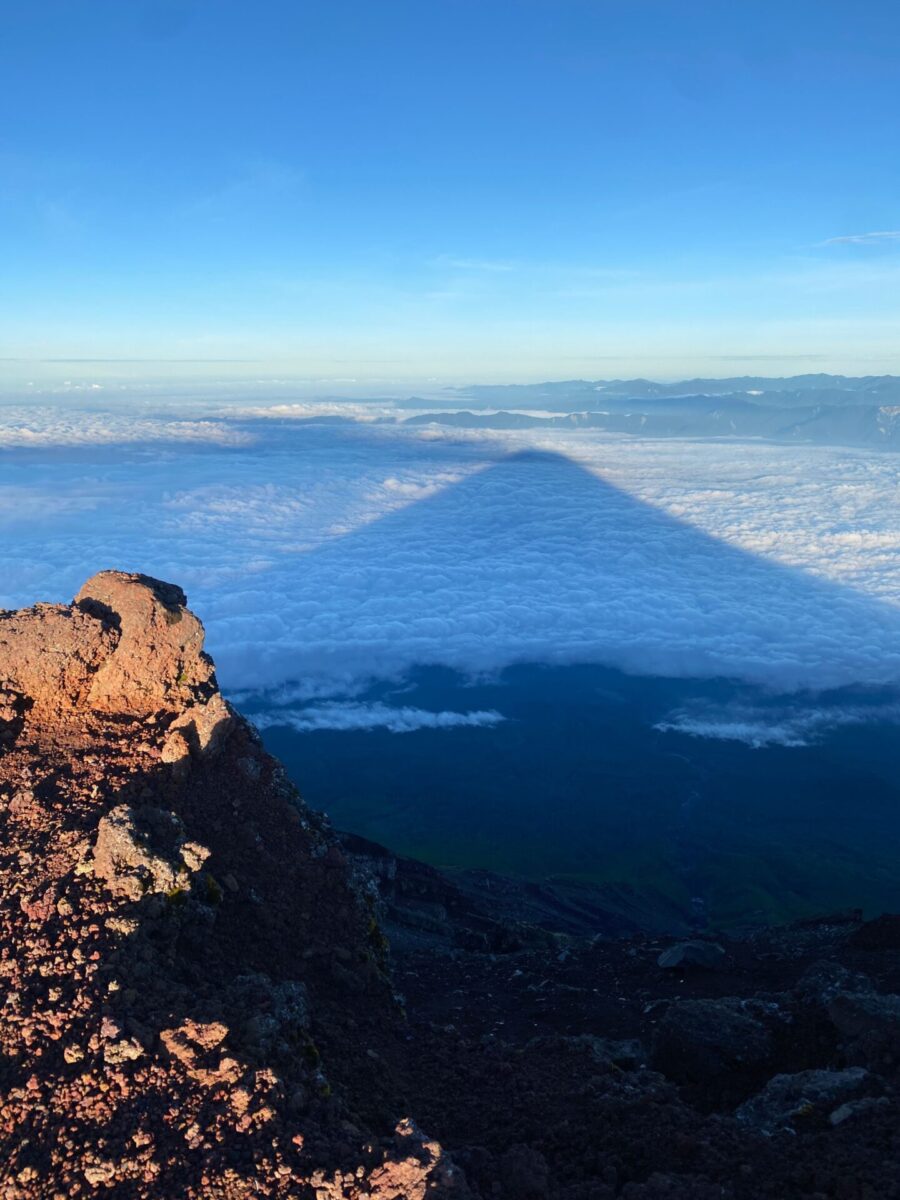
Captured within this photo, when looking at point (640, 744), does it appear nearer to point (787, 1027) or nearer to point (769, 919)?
point (769, 919)

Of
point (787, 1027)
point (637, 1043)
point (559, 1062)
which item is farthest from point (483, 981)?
point (559, 1062)

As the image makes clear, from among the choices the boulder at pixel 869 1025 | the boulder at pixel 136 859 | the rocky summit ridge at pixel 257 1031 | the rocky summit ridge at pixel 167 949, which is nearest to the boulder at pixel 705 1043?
the rocky summit ridge at pixel 257 1031

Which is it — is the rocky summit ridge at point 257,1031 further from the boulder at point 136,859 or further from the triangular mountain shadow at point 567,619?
the triangular mountain shadow at point 567,619

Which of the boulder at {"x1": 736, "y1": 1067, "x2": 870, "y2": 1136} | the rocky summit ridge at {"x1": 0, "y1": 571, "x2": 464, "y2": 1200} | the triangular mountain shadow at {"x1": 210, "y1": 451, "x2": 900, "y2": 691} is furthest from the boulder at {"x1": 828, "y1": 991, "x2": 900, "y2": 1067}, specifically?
the triangular mountain shadow at {"x1": 210, "y1": 451, "x2": 900, "y2": 691}

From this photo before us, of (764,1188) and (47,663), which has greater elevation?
(47,663)

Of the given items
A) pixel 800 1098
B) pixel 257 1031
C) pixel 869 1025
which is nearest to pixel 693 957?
pixel 869 1025

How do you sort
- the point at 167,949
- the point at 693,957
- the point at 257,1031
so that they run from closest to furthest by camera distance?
the point at 257,1031 → the point at 167,949 → the point at 693,957

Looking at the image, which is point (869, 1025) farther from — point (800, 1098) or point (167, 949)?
point (167, 949)

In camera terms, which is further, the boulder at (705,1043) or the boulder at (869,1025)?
the boulder at (705,1043)
